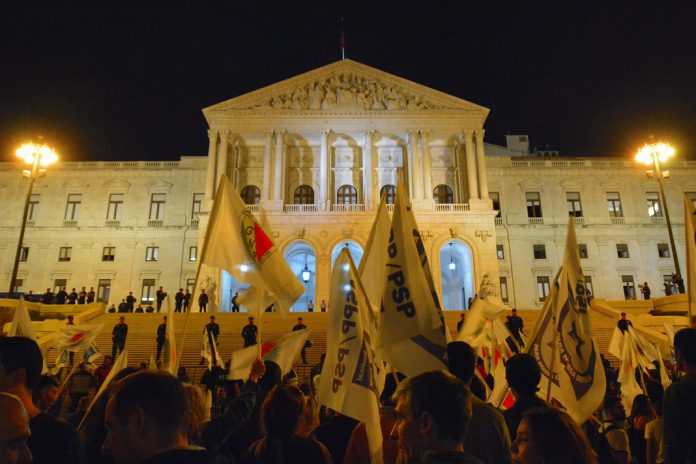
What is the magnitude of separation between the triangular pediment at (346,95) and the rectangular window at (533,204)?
8.29 meters

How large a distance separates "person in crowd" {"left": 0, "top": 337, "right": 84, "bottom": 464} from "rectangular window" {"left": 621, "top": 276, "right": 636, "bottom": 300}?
3999cm

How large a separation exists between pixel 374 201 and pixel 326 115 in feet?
22.2

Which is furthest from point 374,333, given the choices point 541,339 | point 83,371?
point 83,371

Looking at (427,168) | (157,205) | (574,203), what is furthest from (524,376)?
(157,205)

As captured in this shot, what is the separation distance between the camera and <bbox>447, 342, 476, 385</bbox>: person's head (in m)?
3.96

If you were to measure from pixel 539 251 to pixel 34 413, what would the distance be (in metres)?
39.0

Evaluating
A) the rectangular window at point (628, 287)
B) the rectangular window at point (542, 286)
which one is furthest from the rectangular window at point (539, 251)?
the rectangular window at point (628, 287)

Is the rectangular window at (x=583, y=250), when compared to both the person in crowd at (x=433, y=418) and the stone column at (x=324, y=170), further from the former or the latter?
the person in crowd at (x=433, y=418)

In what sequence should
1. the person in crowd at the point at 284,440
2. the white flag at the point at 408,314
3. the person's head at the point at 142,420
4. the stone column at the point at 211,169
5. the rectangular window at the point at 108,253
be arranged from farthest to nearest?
the rectangular window at the point at 108,253 < the stone column at the point at 211,169 < the white flag at the point at 408,314 < the person in crowd at the point at 284,440 < the person's head at the point at 142,420

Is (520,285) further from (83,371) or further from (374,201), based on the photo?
(83,371)

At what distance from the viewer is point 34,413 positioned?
107 inches

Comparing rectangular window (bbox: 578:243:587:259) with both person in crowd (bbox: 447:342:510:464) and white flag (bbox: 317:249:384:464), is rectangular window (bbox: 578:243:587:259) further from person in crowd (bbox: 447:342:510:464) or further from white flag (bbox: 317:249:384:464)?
person in crowd (bbox: 447:342:510:464)

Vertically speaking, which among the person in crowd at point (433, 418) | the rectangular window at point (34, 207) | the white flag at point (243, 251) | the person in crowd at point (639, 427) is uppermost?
the rectangular window at point (34, 207)

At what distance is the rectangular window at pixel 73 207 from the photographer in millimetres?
39531
